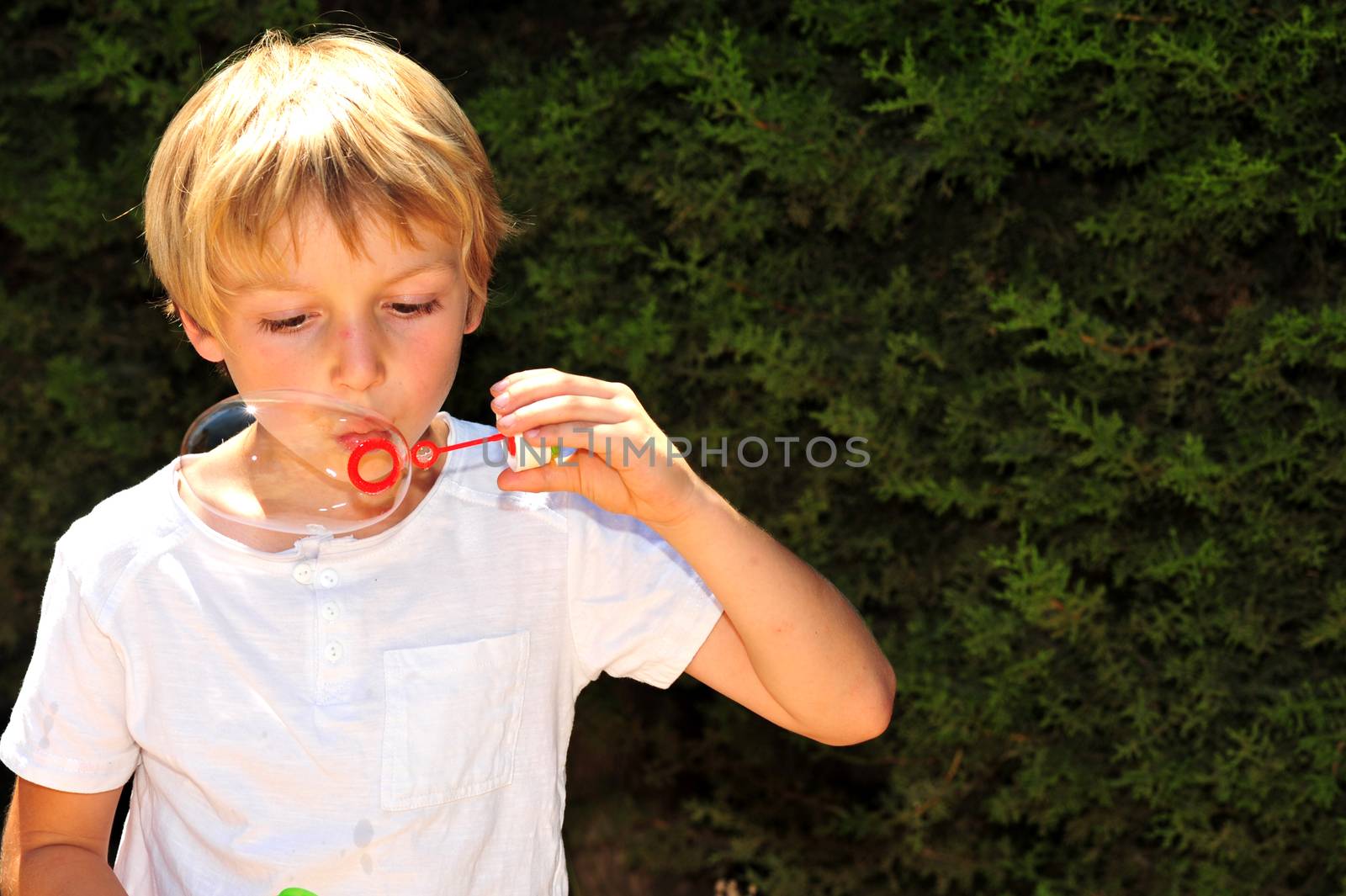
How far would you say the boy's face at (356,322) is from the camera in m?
1.57

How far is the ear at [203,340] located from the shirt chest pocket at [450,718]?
0.44 meters

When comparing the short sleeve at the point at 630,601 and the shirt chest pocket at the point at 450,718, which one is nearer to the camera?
the shirt chest pocket at the point at 450,718

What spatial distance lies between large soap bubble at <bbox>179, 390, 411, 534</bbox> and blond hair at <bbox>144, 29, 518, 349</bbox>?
15 centimetres

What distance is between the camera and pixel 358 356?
156 centimetres

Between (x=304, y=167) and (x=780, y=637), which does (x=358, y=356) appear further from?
(x=780, y=637)

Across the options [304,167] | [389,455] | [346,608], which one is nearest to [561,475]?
[389,455]

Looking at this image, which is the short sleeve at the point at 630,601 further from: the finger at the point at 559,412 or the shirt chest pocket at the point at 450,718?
the finger at the point at 559,412

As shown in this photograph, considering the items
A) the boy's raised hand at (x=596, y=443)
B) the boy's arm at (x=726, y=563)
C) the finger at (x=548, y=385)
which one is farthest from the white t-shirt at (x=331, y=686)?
the finger at (x=548, y=385)

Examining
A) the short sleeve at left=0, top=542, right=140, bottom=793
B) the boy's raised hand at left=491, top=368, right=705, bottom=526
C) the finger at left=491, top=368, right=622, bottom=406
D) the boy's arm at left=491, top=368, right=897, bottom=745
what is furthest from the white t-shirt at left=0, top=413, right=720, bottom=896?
the finger at left=491, top=368, right=622, bottom=406

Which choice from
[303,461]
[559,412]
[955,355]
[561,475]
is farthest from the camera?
[955,355]

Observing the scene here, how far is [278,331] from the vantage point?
161 cm

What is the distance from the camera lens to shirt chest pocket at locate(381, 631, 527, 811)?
5.40ft

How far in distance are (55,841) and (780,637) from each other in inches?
36.0

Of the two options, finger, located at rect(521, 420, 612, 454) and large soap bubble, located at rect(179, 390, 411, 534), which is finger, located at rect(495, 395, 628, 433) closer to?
finger, located at rect(521, 420, 612, 454)
